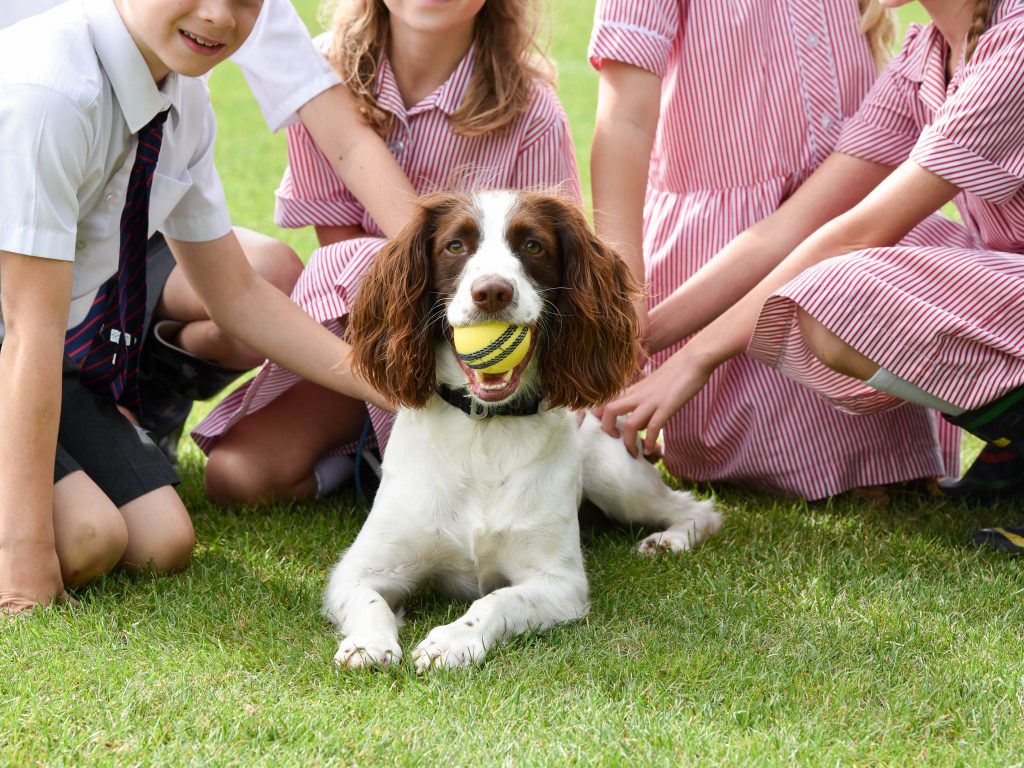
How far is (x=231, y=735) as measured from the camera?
7.02 feet

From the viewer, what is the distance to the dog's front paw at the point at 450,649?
2.45 meters

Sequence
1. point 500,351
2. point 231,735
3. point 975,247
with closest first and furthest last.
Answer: point 231,735 < point 500,351 < point 975,247

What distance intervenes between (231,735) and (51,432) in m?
0.92

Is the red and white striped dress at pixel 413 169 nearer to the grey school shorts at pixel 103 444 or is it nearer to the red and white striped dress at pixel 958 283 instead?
the grey school shorts at pixel 103 444

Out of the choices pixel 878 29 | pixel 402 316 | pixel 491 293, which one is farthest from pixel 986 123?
pixel 402 316

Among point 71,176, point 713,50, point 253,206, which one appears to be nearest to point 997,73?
point 713,50

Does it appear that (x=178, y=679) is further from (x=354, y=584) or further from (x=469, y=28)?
(x=469, y=28)

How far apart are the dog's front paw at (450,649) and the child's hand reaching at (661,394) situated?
0.98m

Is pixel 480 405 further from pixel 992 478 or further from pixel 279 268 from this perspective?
pixel 992 478

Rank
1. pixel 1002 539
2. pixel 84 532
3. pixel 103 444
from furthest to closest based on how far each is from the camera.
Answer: pixel 1002 539, pixel 103 444, pixel 84 532

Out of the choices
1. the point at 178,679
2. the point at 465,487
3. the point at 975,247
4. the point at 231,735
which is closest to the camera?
the point at 231,735

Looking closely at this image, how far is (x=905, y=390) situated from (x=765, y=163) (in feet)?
3.28

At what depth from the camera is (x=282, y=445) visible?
3740 mm

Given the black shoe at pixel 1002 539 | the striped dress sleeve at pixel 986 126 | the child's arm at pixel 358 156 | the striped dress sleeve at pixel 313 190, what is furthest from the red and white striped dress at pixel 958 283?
the striped dress sleeve at pixel 313 190
